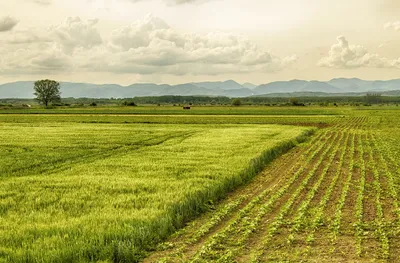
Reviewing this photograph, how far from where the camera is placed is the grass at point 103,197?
9.12 metres

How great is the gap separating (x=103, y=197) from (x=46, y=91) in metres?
178

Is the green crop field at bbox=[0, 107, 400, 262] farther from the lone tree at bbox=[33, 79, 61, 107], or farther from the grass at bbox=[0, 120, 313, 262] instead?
the lone tree at bbox=[33, 79, 61, 107]

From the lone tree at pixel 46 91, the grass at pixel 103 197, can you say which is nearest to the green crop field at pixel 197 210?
Result: the grass at pixel 103 197

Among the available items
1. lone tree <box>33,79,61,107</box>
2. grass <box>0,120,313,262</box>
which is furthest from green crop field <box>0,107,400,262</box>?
lone tree <box>33,79,61,107</box>

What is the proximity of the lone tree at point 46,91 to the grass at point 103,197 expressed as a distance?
526ft

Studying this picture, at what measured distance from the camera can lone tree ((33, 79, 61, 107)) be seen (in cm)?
17400

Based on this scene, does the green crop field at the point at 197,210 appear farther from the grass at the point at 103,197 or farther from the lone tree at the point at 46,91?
the lone tree at the point at 46,91

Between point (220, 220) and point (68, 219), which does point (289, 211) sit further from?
point (68, 219)

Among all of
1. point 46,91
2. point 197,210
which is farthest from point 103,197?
point 46,91

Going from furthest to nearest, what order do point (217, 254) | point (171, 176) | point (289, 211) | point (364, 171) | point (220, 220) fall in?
point (364, 171) → point (171, 176) → point (289, 211) → point (220, 220) → point (217, 254)

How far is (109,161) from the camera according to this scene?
75.6 ft

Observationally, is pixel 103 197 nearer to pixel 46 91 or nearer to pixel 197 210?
pixel 197 210

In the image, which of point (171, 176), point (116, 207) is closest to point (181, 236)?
point (116, 207)

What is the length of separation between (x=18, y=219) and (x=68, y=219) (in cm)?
149
